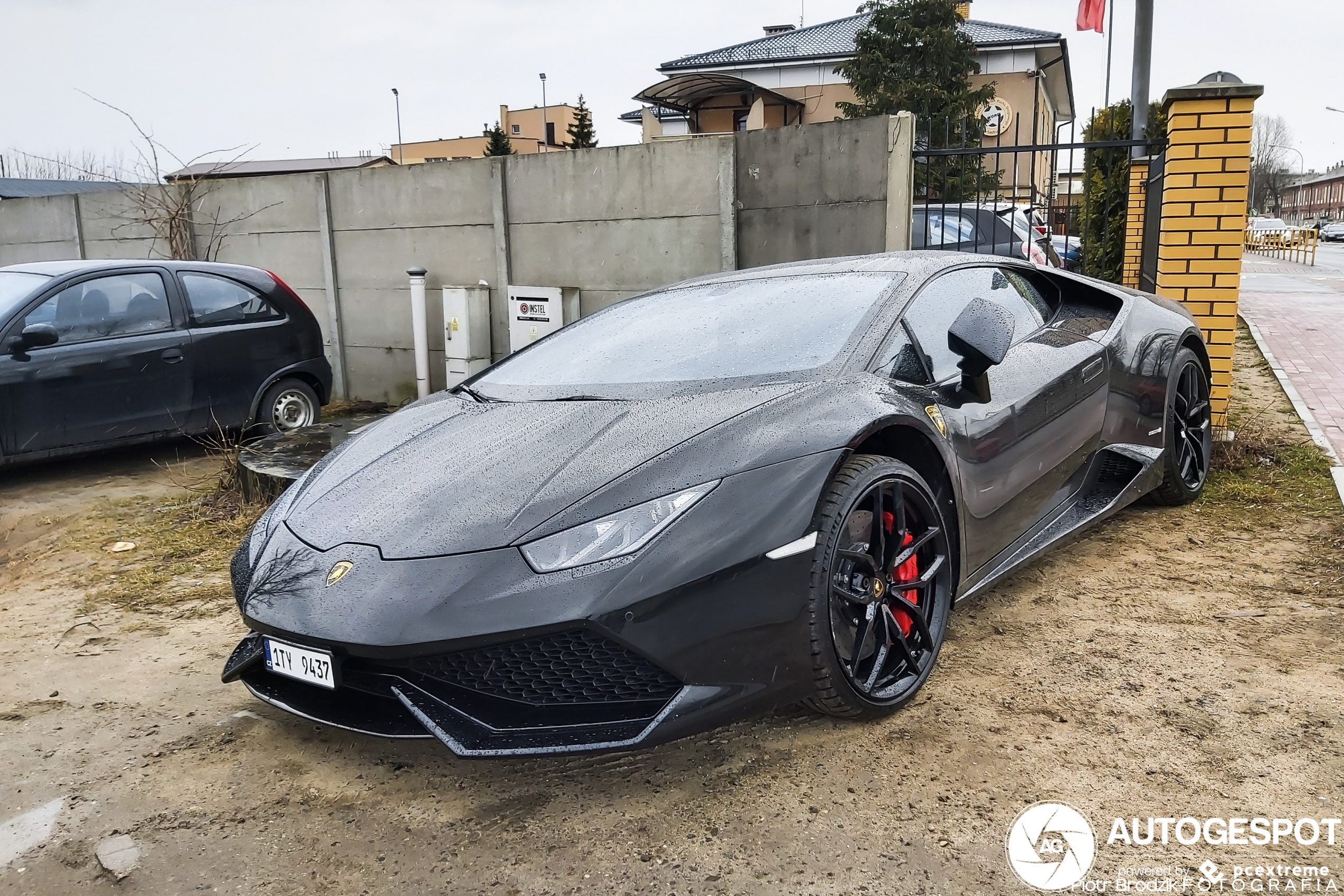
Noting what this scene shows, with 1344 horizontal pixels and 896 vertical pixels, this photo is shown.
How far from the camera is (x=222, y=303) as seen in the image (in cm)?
670

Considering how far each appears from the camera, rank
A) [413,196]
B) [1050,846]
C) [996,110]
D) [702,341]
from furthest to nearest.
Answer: [996,110] → [413,196] → [702,341] → [1050,846]

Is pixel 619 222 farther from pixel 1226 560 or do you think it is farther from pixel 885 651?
pixel 885 651

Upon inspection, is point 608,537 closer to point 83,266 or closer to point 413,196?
point 83,266

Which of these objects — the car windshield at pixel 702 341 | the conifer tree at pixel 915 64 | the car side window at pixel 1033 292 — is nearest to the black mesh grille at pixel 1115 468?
the car side window at pixel 1033 292

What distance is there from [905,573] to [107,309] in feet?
17.7

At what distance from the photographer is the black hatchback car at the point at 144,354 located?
5.82 m

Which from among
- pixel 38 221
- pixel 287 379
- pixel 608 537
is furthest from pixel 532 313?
pixel 38 221

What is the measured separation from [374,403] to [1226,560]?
7.07 metres

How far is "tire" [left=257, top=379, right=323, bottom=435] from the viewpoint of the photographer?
6867 mm

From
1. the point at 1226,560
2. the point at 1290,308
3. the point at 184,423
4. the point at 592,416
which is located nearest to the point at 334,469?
the point at 592,416

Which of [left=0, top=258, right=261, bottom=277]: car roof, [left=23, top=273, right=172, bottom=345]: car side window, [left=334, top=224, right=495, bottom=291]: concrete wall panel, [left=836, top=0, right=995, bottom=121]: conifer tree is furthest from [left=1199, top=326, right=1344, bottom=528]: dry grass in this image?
[left=836, top=0, right=995, bottom=121]: conifer tree

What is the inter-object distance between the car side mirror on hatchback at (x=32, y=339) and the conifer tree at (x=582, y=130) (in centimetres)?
4827

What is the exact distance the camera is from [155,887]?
2.12 meters

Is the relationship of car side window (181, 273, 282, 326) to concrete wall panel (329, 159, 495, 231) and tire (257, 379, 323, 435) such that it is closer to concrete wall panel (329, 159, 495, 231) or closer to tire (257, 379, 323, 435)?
tire (257, 379, 323, 435)
